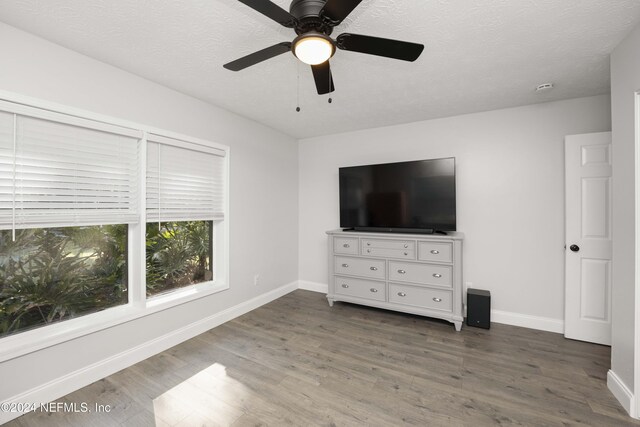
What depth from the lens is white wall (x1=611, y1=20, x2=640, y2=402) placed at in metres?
1.73

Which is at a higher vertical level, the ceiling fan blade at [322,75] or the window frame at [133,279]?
the ceiling fan blade at [322,75]

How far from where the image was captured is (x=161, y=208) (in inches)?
100

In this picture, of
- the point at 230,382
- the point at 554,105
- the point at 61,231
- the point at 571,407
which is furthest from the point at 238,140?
the point at 571,407

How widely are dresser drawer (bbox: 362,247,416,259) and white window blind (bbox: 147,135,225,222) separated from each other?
6.18ft

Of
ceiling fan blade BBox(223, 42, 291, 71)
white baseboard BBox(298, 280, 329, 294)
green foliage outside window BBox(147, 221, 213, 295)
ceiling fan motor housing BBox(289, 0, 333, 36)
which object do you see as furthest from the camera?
white baseboard BBox(298, 280, 329, 294)

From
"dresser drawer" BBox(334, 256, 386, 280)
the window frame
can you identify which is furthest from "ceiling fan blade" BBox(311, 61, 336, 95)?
"dresser drawer" BBox(334, 256, 386, 280)

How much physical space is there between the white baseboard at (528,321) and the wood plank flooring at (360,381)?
12cm

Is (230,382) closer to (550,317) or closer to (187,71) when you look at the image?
(187,71)

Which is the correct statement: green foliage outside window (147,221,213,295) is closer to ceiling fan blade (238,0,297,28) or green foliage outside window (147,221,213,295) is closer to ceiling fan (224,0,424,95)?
ceiling fan (224,0,424,95)

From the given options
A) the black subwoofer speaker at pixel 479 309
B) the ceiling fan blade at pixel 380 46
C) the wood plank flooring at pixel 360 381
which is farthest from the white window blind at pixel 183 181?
the black subwoofer speaker at pixel 479 309

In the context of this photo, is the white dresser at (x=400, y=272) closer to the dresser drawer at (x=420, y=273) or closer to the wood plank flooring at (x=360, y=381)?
the dresser drawer at (x=420, y=273)

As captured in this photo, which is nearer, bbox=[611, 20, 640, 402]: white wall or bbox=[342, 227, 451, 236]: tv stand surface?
bbox=[611, 20, 640, 402]: white wall

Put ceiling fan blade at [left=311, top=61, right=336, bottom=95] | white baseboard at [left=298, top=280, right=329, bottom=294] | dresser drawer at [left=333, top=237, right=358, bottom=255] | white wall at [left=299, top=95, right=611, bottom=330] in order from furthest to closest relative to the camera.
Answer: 1. white baseboard at [left=298, top=280, right=329, bottom=294]
2. dresser drawer at [left=333, top=237, right=358, bottom=255]
3. white wall at [left=299, top=95, right=611, bottom=330]
4. ceiling fan blade at [left=311, top=61, right=336, bottom=95]

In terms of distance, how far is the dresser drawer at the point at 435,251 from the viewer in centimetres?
293
